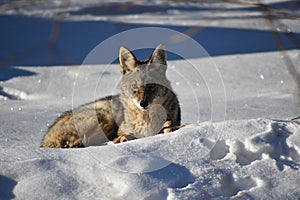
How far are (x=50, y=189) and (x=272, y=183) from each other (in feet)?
3.71

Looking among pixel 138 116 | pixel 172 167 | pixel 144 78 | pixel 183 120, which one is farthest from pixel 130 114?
pixel 172 167

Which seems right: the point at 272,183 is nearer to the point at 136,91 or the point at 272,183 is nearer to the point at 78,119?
the point at 136,91

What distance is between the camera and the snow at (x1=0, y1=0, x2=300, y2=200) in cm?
214

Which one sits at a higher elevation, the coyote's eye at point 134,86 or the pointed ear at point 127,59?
the pointed ear at point 127,59

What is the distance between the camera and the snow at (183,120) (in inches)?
84.3

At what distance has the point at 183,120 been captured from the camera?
4.18 m

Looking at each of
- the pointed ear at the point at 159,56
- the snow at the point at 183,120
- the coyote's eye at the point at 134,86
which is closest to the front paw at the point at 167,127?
the snow at the point at 183,120

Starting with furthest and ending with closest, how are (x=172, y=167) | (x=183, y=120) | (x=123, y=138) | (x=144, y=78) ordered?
(x=183, y=120) → (x=144, y=78) → (x=123, y=138) → (x=172, y=167)

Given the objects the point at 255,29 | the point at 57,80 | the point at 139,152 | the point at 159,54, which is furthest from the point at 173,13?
the point at 139,152

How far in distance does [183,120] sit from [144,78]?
78 cm

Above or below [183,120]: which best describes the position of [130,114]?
above

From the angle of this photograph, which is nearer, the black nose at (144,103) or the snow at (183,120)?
the snow at (183,120)

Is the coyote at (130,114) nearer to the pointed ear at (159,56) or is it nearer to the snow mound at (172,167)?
the pointed ear at (159,56)

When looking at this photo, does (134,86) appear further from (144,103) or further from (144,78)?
(144,103)
